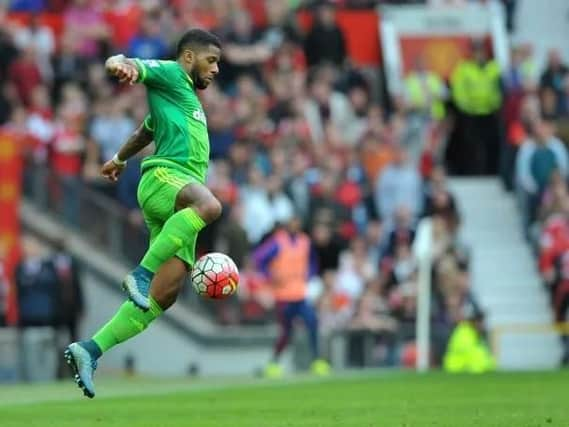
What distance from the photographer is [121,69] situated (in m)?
13.0

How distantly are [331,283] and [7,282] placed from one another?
167 inches

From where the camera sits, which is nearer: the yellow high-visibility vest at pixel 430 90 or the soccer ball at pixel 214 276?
the soccer ball at pixel 214 276

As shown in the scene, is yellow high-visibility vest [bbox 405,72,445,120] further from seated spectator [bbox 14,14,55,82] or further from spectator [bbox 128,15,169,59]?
seated spectator [bbox 14,14,55,82]

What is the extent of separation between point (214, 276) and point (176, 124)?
113 cm

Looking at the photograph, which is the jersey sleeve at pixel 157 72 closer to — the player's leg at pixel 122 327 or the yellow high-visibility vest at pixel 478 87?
the player's leg at pixel 122 327

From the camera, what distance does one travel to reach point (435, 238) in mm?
27094

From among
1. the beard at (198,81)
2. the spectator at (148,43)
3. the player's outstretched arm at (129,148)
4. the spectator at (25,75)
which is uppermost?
the spectator at (148,43)

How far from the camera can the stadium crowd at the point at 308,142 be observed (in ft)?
85.9

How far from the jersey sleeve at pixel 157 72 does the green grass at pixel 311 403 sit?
238 centimetres

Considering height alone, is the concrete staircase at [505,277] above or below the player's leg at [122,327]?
below

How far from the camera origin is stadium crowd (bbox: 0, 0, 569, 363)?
85.9ft

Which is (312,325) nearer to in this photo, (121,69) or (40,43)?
(40,43)

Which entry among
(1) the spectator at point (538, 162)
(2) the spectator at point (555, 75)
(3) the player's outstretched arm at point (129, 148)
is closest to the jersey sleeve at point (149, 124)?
(3) the player's outstretched arm at point (129, 148)

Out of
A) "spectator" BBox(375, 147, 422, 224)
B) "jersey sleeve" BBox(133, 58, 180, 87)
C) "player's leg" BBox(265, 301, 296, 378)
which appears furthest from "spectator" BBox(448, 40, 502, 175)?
"jersey sleeve" BBox(133, 58, 180, 87)
